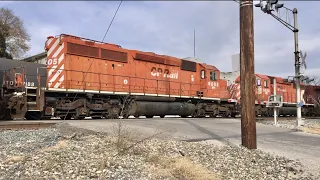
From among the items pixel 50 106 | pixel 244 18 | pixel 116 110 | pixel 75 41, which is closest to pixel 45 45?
pixel 75 41

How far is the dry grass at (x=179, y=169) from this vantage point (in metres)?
5.64

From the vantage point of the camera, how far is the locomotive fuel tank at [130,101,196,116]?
53.9 feet

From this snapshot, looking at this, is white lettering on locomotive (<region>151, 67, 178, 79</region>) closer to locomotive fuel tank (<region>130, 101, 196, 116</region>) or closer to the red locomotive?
the red locomotive

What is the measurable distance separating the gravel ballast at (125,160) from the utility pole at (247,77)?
47cm

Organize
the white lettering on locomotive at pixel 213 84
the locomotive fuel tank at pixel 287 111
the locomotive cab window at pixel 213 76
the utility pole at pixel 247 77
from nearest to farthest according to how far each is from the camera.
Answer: the utility pole at pixel 247 77 → the white lettering on locomotive at pixel 213 84 → the locomotive cab window at pixel 213 76 → the locomotive fuel tank at pixel 287 111

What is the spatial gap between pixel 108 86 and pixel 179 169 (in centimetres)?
1041

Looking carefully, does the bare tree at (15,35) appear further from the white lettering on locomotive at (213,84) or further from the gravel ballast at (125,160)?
the gravel ballast at (125,160)

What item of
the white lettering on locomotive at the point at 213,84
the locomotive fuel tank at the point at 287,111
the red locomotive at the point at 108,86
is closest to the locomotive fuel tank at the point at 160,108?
the red locomotive at the point at 108,86

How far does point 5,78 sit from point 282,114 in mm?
24931

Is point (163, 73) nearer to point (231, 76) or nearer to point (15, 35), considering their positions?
point (231, 76)

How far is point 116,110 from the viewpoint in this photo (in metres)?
15.4

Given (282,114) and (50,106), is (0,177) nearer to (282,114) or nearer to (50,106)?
(50,106)

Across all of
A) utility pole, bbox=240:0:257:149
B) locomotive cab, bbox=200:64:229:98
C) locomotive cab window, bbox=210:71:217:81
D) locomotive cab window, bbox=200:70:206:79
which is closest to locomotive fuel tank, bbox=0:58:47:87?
utility pole, bbox=240:0:257:149

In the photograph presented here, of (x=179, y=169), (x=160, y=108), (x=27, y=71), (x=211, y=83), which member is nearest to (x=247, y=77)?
(x=179, y=169)
